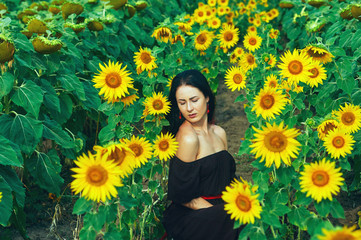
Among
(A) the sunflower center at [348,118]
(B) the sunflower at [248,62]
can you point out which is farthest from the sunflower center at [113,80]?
(B) the sunflower at [248,62]

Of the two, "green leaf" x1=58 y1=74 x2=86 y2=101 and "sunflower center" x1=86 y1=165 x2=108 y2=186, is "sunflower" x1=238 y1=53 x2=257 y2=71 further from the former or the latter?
"sunflower center" x1=86 y1=165 x2=108 y2=186

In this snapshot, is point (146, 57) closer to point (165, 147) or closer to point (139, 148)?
point (165, 147)

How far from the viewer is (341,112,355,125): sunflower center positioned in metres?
2.71

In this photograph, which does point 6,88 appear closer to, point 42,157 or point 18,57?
point 18,57

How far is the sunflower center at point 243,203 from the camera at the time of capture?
6.27ft

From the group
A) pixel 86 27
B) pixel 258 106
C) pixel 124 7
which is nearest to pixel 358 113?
pixel 258 106

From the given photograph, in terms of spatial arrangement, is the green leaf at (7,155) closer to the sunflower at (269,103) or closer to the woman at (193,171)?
the woman at (193,171)

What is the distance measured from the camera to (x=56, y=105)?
10.4ft

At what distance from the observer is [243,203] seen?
1.92 meters

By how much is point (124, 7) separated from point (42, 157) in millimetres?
2224

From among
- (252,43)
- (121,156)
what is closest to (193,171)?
(121,156)

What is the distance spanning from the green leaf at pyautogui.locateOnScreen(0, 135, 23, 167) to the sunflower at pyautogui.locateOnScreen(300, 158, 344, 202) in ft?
5.14

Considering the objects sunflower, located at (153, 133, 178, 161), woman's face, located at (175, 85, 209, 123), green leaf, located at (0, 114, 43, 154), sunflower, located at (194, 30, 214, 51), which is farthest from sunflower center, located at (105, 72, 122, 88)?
sunflower, located at (194, 30, 214, 51)

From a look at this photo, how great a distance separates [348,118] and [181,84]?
1.12m
